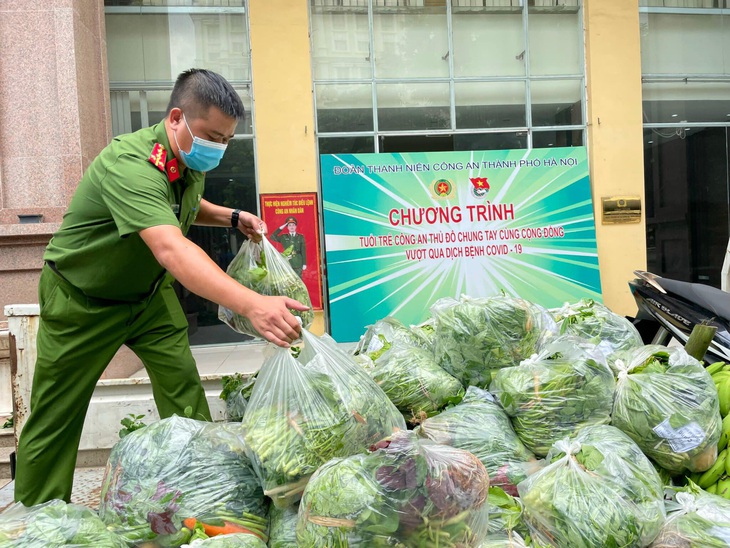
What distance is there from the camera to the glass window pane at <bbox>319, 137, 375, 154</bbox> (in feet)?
22.7

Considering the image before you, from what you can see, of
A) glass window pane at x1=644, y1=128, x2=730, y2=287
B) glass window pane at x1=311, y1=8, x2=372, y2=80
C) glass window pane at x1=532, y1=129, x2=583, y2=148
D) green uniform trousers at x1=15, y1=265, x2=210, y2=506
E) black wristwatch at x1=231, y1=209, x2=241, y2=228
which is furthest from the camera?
glass window pane at x1=644, y1=128, x2=730, y2=287

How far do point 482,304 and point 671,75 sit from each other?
6.93 meters

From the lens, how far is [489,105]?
7262 millimetres

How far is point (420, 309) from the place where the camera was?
6.78 m

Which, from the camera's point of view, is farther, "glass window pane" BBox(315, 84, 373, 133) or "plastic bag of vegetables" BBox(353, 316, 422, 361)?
"glass window pane" BBox(315, 84, 373, 133)

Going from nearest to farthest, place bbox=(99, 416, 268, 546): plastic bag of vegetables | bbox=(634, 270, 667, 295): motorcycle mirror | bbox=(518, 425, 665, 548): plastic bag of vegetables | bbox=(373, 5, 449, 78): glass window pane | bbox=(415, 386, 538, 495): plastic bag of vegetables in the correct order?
bbox=(518, 425, 665, 548): plastic bag of vegetables, bbox=(99, 416, 268, 546): plastic bag of vegetables, bbox=(415, 386, 538, 495): plastic bag of vegetables, bbox=(634, 270, 667, 295): motorcycle mirror, bbox=(373, 5, 449, 78): glass window pane

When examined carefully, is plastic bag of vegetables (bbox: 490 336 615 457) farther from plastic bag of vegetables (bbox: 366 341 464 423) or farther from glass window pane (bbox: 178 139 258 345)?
glass window pane (bbox: 178 139 258 345)

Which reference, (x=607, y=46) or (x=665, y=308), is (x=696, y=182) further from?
(x=665, y=308)

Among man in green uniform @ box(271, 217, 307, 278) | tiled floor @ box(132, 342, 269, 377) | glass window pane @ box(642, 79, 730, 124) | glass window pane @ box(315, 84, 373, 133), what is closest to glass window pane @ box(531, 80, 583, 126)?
glass window pane @ box(642, 79, 730, 124)

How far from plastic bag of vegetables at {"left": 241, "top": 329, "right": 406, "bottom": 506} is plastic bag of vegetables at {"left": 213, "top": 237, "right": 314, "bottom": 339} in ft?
2.12

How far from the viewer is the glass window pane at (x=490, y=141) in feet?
23.6

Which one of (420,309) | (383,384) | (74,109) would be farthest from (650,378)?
(74,109)

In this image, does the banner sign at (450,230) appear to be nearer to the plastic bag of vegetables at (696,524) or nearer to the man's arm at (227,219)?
the man's arm at (227,219)

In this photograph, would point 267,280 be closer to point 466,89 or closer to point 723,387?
point 723,387
